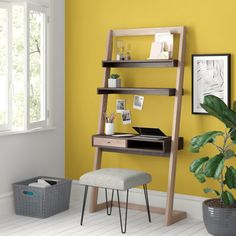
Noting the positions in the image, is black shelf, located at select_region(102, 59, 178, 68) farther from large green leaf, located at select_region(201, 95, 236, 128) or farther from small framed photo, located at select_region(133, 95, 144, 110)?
large green leaf, located at select_region(201, 95, 236, 128)

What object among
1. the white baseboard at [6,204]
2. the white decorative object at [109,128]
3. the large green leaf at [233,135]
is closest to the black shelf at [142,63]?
the white decorative object at [109,128]

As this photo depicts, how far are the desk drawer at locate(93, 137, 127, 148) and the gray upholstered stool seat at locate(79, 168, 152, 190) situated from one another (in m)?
0.30

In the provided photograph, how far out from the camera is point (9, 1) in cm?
527

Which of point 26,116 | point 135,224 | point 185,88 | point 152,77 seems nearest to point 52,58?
point 26,116

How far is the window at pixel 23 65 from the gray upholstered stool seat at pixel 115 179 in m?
0.97

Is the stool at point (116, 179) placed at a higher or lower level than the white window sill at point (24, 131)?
lower

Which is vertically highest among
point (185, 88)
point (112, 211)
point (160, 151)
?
point (185, 88)

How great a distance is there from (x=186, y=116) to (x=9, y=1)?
78.4 inches

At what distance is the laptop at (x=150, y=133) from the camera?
5.21 meters

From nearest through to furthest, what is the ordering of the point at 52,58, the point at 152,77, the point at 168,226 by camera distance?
the point at 168,226, the point at 152,77, the point at 52,58

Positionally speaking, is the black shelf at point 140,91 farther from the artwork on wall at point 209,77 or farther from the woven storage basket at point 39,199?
the woven storage basket at point 39,199

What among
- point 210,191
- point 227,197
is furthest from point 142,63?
point 227,197

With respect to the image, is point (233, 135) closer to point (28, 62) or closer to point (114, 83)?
point (114, 83)

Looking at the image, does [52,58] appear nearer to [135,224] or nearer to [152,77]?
[152,77]
